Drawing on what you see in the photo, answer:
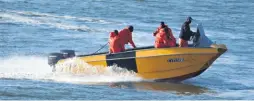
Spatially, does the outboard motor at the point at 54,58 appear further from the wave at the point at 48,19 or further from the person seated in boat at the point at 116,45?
the wave at the point at 48,19

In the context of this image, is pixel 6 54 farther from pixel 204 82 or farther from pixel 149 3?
pixel 149 3

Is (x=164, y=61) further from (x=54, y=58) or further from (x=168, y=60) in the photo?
(x=54, y=58)

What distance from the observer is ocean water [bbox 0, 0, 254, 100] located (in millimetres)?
18969

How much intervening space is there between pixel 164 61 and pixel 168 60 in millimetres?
111

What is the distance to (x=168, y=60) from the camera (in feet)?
66.9

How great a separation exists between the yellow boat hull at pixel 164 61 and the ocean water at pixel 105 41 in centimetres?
22

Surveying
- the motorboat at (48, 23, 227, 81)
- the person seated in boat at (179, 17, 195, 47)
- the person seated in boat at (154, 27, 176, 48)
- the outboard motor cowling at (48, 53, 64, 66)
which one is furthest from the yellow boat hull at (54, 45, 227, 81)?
the outboard motor cowling at (48, 53, 64, 66)

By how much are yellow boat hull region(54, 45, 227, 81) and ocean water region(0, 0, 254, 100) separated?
0.22 meters

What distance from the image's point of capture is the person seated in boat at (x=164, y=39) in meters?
20.6

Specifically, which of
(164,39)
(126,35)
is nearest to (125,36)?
(126,35)

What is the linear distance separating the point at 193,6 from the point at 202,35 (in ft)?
81.2

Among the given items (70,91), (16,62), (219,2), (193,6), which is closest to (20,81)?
(70,91)

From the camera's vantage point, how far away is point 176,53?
20219 mm

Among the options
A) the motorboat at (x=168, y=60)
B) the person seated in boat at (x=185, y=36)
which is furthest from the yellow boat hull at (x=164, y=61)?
the person seated in boat at (x=185, y=36)
